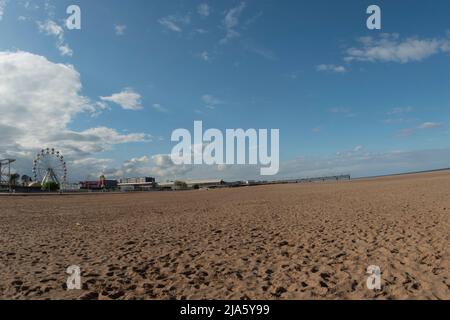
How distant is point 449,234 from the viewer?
36.7 ft

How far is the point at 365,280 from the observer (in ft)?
23.8

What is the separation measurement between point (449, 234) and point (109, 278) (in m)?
11.5

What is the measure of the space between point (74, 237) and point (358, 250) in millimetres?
12091

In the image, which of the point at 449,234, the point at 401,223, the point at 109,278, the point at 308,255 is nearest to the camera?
the point at 109,278
